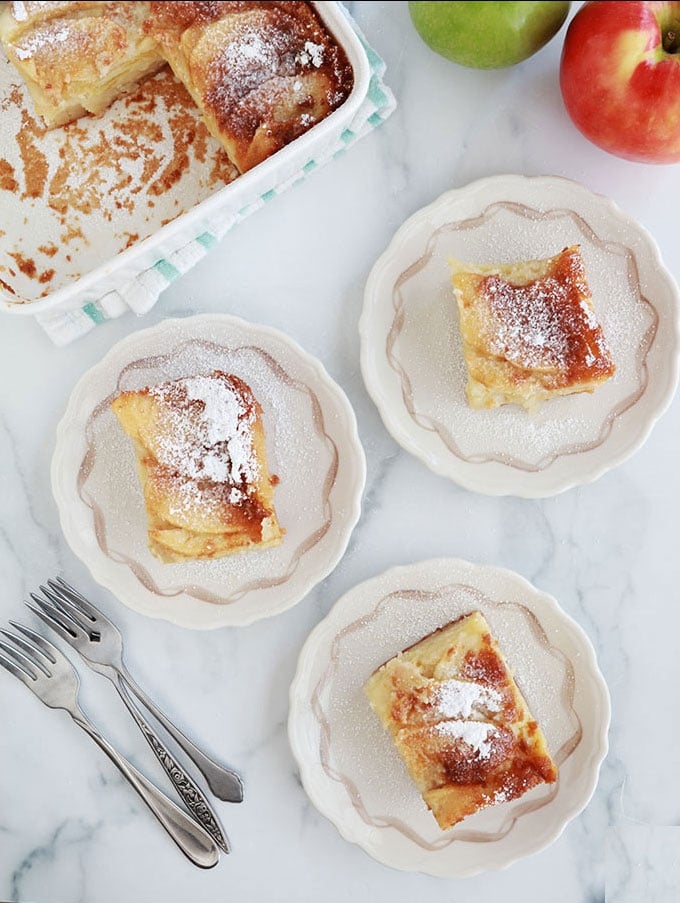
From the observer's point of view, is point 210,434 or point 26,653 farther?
point 26,653

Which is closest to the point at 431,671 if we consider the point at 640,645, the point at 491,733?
the point at 491,733

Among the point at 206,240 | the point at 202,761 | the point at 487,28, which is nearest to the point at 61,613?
the point at 202,761

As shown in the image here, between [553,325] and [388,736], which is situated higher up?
[553,325]

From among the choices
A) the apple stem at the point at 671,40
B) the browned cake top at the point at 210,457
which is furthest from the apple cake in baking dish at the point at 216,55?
the apple stem at the point at 671,40

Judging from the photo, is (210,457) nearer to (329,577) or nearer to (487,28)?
(329,577)

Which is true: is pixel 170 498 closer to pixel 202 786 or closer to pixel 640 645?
pixel 202 786

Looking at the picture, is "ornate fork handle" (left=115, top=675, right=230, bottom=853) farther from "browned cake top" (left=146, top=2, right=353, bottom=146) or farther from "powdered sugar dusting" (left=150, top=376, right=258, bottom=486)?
"browned cake top" (left=146, top=2, right=353, bottom=146)

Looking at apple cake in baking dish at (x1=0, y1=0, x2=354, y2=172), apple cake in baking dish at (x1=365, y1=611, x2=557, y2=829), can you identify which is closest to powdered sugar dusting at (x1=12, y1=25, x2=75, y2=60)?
apple cake in baking dish at (x1=0, y1=0, x2=354, y2=172)
